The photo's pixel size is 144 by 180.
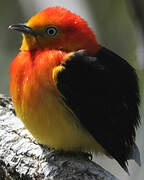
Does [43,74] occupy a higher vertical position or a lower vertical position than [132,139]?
higher

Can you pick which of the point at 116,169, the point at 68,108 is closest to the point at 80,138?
the point at 68,108

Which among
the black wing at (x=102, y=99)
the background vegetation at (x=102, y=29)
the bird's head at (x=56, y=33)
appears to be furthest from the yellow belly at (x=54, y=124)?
the background vegetation at (x=102, y=29)

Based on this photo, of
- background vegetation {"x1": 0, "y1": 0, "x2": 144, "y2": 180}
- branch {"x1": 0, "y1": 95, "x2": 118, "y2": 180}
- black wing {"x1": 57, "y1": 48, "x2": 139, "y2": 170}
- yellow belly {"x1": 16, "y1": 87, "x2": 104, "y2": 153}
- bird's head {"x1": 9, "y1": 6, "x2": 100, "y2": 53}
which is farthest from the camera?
background vegetation {"x1": 0, "y1": 0, "x2": 144, "y2": 180}

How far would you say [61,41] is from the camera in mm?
5816

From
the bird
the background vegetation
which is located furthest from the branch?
the background vegetation

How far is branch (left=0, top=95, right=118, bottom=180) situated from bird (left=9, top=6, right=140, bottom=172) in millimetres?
154

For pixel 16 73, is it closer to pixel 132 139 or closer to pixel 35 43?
pixel 35 43

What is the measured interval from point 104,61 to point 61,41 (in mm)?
588

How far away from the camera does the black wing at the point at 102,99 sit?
17.6 ft

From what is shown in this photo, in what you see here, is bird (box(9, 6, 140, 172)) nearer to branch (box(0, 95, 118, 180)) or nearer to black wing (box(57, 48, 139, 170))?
black wing (box(57, 48, 139, 170))

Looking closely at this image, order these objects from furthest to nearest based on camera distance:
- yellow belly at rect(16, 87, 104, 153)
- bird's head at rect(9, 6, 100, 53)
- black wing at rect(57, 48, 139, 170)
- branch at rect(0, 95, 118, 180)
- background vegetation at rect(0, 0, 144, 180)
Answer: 1. background vegetation at rect(0, 0, 144, 180)
2. bird's head at rect(9, 6, 100, 53)
3. black wing at rect(57, 48, 139, 170)
4. yellow belly at rect(16, 87, 104, 153)
5. branch at rect(0, 95, 118, 180)

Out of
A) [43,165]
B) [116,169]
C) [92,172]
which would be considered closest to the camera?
[92,172]

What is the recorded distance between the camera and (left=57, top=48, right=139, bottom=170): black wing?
5363 mm

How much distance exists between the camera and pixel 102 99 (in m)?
5.52
